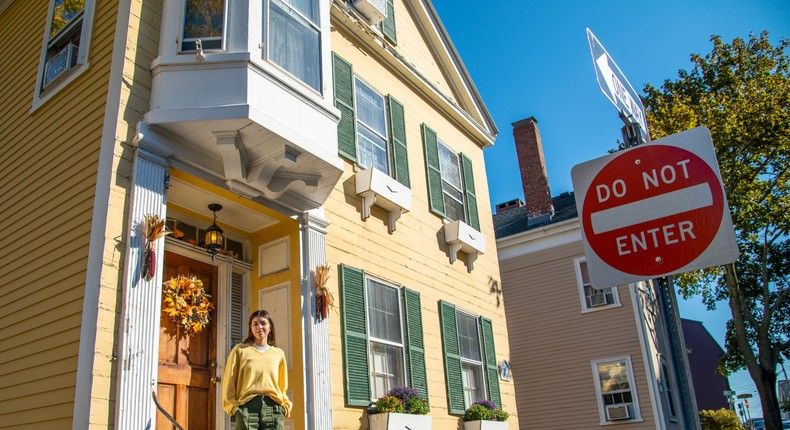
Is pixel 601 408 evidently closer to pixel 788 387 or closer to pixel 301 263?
pixel 301 263

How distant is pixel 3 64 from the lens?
28.9 ft

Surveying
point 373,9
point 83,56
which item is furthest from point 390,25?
point 83,56

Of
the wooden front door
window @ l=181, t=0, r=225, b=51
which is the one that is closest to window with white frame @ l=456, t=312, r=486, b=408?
the wooden front door

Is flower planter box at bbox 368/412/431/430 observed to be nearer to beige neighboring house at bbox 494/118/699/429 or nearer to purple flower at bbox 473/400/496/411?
purple flower at bbox 473/400/496/411

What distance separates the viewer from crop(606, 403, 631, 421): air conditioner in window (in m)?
16.8

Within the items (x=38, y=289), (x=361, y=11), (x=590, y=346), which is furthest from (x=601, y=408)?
(x=38, y=289)

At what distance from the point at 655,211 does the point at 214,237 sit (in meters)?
5.08

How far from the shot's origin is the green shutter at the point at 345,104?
9.12m

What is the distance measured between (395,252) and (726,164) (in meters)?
13.4

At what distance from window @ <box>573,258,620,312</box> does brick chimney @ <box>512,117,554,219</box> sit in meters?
2.17

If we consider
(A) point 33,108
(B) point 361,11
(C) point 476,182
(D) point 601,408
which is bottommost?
(D) point 601,408

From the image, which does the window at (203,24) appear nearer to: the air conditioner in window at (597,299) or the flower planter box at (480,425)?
the flower planter box at (480,425)

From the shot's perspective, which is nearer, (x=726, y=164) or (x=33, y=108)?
(x=33, y=108)

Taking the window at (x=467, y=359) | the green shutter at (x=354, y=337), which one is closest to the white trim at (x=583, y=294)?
the window at (x=467, y=359)
